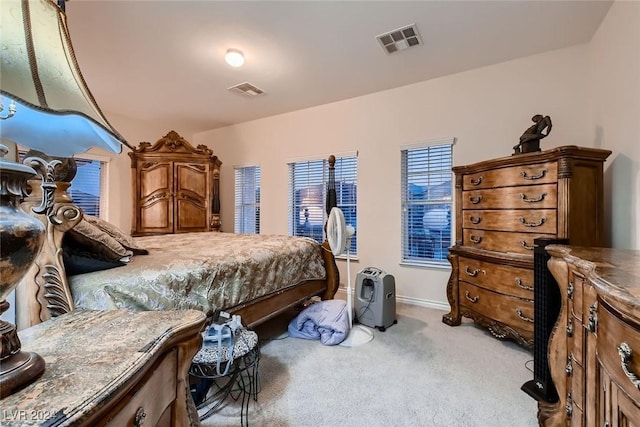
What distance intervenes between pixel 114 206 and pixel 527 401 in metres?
5.63

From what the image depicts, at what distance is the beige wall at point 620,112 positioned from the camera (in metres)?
1.92

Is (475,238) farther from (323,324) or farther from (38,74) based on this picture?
(38,74)

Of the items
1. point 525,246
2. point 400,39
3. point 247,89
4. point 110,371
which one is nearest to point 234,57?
point 247,89

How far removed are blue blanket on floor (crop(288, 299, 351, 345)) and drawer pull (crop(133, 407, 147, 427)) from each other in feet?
6.69

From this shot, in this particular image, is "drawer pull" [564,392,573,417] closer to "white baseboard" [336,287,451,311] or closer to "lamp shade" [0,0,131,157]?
"lamp shade" [0,0,131,157]

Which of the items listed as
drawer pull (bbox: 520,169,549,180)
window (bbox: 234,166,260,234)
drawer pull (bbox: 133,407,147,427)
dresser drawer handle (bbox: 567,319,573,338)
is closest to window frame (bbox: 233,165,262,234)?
window (bbox: 234,166,260,234)

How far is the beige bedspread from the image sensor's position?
150 centimetres

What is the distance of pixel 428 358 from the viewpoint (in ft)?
7.46

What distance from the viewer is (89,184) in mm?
4449

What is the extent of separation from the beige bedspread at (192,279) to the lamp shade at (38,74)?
3.32 feet

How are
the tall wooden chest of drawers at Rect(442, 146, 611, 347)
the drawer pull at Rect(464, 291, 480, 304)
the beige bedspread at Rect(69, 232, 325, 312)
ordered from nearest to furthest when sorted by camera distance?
1. the beige bedspread at Rect(69, 232, 325, 312)
2. the tall wooden chest of drawers at Rect(442, 146, 611, 347)
3. the drawer pull at Rect(464, 291, 480, 304)

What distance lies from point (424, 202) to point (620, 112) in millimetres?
1878

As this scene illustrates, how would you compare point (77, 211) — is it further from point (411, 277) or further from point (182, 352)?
point (411, 277)

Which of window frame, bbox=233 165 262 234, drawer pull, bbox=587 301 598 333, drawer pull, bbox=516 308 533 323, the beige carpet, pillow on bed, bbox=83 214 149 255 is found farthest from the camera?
window frame, bbox=233 165 262 234
